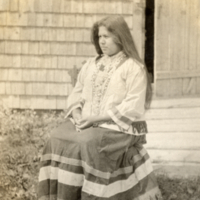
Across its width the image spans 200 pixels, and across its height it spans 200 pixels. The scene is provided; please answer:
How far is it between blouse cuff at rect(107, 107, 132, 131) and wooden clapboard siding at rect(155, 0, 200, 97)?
1.02 m

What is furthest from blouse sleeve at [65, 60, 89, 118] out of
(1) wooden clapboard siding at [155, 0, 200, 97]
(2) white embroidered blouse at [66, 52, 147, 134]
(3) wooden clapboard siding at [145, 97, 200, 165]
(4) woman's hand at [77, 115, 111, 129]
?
(1) wooden clapboard siding at [155, 0, 200, 97]

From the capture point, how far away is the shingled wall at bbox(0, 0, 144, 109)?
106 inches

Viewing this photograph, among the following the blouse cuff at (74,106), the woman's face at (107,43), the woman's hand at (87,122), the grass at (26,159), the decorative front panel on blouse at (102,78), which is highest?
the woman's face at (107,43)

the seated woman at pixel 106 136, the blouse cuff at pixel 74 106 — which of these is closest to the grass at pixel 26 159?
the seated woman at pixel 106 136

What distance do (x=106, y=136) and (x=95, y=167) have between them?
16 centimetres

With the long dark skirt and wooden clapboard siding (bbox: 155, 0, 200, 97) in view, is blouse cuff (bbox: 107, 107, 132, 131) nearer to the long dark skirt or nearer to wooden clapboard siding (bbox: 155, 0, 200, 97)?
the long dark skirt

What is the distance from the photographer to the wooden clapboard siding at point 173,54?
2.88 meters

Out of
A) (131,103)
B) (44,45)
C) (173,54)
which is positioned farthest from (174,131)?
(44,45)

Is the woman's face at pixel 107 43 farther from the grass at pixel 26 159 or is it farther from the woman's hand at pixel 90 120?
the grass at pixel 26 159

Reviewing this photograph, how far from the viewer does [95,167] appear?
1.92 meters

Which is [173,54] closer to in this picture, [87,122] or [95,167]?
[87,122]

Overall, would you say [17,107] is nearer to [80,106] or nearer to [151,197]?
[80,106]

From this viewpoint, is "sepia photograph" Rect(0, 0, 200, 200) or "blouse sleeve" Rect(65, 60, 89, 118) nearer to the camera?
"sepia photograph" Rect(0, 0, 200, 200)

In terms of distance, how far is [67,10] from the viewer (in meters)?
2.70
